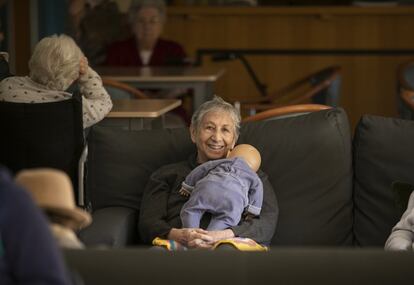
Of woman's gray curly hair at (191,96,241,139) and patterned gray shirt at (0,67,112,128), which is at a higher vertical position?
woman's gray curly hair at (191,96,241,139)

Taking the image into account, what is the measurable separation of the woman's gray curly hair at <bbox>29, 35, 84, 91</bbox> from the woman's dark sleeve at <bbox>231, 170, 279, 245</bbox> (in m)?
0.98

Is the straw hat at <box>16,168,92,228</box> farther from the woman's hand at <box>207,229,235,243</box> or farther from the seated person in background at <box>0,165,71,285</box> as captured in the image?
the woman's hand at <box>207,229,235,243</box>

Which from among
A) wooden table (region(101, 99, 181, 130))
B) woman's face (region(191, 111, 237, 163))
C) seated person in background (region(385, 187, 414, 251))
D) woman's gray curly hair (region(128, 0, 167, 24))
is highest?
woman's face (region(191, 111, 237, 163))

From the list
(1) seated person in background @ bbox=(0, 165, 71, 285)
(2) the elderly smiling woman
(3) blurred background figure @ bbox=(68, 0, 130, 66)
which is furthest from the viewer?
(3) blurred background figure @ bbox=(68, 0, 130, 66)

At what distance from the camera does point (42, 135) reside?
385 cm

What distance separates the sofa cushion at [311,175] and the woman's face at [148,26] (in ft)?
10.8

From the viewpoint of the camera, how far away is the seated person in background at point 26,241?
1531 millimetres

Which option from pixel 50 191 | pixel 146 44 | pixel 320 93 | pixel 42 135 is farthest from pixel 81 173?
pixel 146 44

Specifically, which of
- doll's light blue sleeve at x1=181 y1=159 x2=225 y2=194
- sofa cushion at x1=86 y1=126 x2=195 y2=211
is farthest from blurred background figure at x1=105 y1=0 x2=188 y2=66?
doll's light blue sleeve at x1=181 y1=159 x2=225 y2=194

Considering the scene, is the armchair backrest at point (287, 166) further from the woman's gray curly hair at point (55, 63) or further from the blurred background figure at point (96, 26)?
the blurred background figure at point (96, 26)

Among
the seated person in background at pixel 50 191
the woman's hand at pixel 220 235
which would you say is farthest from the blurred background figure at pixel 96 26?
the seated person in background at pixel 50 191

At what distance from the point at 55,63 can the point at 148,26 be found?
2835 millimetres

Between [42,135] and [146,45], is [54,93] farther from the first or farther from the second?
[146,45]

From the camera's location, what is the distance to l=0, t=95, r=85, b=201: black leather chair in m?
3.81
